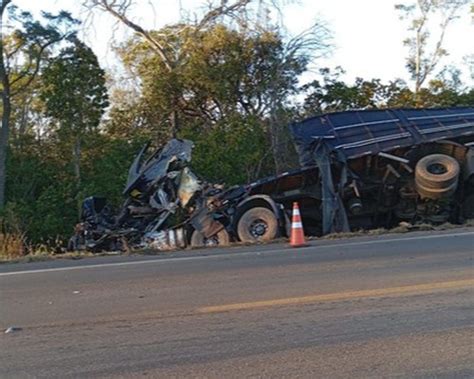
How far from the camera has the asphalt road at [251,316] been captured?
16.0 feet

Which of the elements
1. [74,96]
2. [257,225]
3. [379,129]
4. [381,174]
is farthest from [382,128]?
[74,96]

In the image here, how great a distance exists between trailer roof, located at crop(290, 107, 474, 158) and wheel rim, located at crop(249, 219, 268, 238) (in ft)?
6.61

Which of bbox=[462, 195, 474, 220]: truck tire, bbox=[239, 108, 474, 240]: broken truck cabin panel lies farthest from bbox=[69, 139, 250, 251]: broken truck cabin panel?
bbox=[462, 195, 474, 220]: truck tire

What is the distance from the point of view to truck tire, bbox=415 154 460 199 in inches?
525

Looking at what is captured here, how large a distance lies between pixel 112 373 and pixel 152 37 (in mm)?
23211

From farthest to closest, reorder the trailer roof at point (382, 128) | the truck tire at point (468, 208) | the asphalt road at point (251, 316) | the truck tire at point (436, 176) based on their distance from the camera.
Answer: the truck tire at point (468, 208)
the trailer roof at point (382, 128)
the truck tire at point (436, 176)
the asphalt road at point (251, 316)

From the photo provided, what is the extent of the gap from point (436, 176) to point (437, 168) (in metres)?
0.40

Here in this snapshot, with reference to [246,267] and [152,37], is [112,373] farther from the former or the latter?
[152,37]

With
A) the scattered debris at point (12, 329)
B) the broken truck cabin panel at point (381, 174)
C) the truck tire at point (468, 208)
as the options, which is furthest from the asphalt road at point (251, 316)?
the truck tire at point (468, 208)

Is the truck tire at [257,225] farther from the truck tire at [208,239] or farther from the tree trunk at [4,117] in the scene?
the tree trunk at [4,117]

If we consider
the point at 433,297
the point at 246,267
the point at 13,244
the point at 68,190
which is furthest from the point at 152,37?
the point at 433,297

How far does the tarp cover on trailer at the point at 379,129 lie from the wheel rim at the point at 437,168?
0.53 metres

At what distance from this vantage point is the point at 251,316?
624 centimetres

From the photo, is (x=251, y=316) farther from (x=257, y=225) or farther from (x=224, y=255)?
(x=257, y=225)
